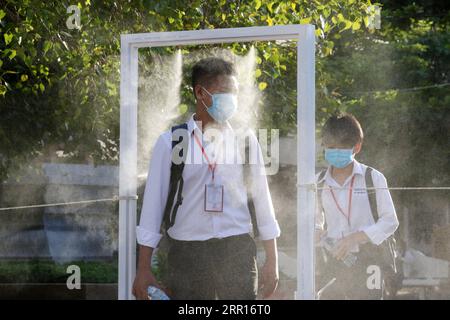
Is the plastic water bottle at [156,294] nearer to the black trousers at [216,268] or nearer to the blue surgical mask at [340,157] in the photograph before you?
the black trousers at [216,268]

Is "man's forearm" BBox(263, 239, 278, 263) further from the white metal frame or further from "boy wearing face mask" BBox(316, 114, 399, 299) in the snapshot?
"boy wearing face mask" BBox(316, 114, 399, 299)

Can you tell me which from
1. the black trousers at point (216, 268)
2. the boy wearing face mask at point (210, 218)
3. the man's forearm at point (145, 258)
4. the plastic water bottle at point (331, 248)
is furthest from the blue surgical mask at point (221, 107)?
the plastic water bottle at point (331, 248)

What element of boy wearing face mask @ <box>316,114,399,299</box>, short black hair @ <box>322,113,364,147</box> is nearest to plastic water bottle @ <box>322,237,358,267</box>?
boy wearing face mask @ <box>316,114,399,299</box>

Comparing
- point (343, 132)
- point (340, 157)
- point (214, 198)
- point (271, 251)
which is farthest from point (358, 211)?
point (214, 198)

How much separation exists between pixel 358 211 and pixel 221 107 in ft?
2.72

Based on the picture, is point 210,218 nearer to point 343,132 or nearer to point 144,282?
point 144,282

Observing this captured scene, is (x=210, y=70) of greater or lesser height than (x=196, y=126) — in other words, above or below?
above

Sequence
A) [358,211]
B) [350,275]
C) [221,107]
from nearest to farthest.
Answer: [221,107] → [358,211] → [350,275]

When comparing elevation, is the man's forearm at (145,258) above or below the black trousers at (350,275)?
above

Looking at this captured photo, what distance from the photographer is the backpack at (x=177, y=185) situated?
4.15 metres

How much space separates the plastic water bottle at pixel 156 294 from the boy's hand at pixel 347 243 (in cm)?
87

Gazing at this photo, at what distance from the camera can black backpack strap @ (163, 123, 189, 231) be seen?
13.7 ft

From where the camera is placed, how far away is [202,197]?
13.5 feet
